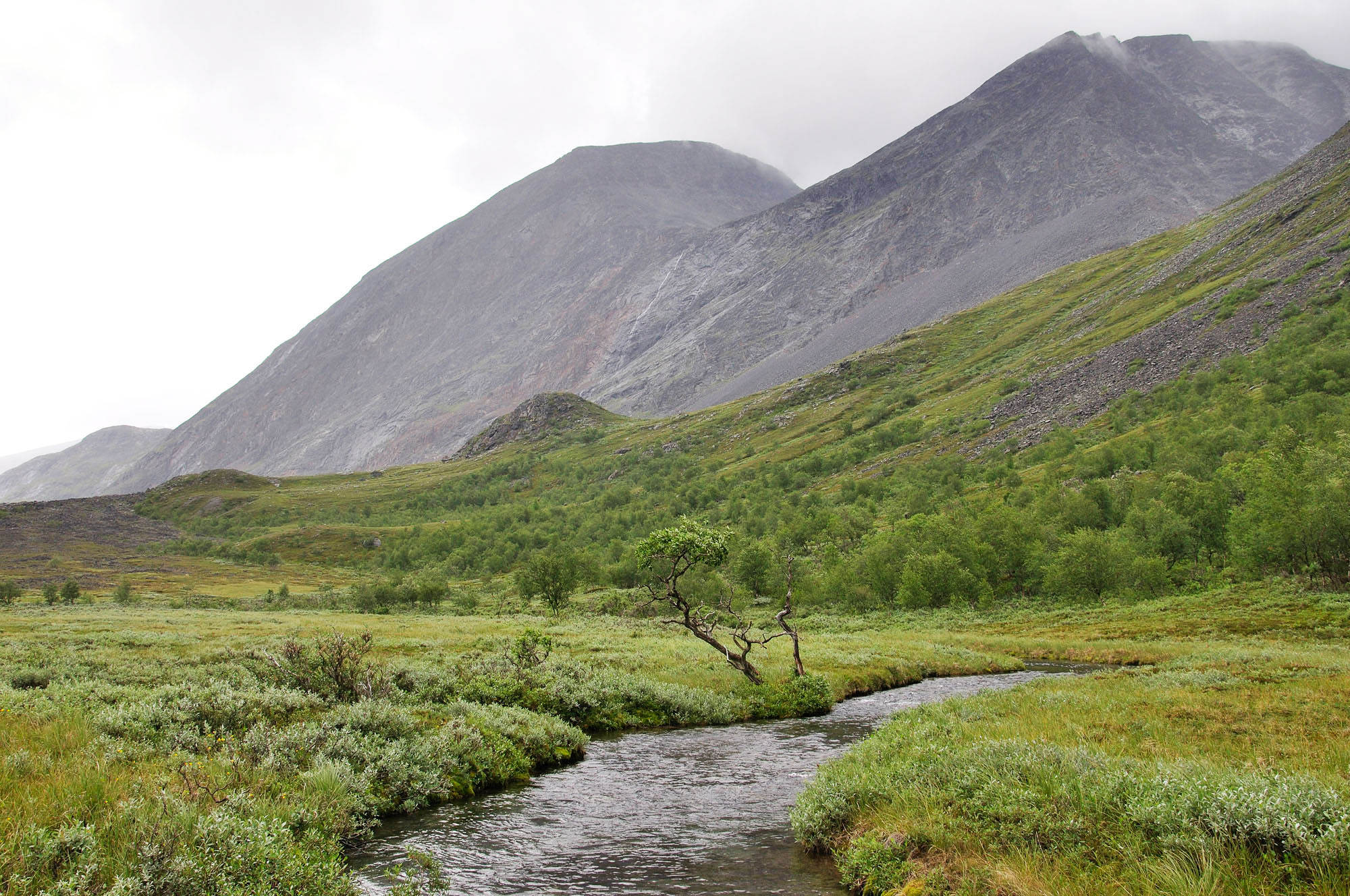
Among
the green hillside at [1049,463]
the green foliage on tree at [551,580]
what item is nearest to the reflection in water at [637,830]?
the green hillside at [1049,463]

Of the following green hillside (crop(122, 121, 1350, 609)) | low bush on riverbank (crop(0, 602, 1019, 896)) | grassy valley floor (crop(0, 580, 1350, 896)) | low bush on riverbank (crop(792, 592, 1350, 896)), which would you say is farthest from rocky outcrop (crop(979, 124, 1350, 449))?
low bush on riverbank (crop(792, 592, 1350, 896))

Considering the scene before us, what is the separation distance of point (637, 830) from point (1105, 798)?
28.1 ft

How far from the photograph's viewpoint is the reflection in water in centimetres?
1091

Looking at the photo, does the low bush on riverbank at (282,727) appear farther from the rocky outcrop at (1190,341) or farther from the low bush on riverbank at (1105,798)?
the rocky outcrop at (1190,341)

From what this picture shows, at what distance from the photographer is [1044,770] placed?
10.9 m

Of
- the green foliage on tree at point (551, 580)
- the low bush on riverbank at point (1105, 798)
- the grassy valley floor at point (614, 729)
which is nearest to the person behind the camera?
the low bush on riverbank at point (1105, 798)

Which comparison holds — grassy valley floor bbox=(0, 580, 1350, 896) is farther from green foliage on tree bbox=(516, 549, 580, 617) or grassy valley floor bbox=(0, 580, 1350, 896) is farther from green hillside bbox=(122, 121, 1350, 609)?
green foliage on tree bbox=(516, 549, 580, 617)

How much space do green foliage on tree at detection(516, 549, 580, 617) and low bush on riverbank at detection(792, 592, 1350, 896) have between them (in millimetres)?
60767

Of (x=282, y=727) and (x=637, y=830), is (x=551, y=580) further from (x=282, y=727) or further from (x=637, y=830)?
(x=637, y=830)

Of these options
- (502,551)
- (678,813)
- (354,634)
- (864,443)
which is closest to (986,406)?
(864,443)

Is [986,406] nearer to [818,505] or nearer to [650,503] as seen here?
[818,505]

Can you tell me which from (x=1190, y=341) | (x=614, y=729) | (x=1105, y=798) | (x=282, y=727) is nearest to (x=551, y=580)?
(x=614, y=729)

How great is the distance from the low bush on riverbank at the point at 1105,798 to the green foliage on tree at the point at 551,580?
60.8m

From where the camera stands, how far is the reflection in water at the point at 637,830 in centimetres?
1091
